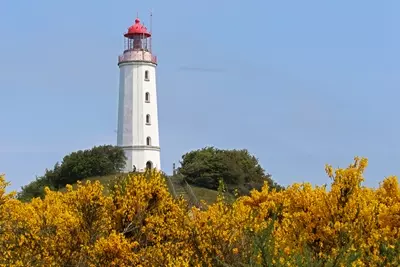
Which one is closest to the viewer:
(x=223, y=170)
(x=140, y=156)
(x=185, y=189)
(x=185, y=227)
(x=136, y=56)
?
(x=185, y=227)

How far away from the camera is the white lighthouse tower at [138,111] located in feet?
245

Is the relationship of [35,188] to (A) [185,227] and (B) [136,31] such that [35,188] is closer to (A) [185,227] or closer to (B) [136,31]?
(B) [136,31]

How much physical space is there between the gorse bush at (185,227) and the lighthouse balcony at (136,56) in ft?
184

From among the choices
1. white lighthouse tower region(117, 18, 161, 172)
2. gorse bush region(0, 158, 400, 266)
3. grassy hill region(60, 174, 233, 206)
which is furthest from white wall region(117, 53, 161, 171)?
gorse bush region(0, 158, 400, 266)

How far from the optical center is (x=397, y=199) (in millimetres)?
19500

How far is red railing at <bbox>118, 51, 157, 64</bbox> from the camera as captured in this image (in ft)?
250

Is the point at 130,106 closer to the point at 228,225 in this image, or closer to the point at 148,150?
the point at 148,150

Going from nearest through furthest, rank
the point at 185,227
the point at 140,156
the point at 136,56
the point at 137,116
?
the point at 185,227, the point at 140,156, the point at 137,116, the point at 136,56

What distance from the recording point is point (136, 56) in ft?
250

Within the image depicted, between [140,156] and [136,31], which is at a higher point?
[136,31]

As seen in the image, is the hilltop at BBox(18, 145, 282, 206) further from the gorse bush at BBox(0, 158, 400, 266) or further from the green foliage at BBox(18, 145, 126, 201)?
the gorse bush at BBox(0, 158, 400, 266)

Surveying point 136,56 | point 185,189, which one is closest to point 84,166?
point 185,189

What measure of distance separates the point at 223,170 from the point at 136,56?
14499mm

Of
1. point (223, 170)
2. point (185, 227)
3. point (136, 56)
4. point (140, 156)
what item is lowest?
point (185, 227)
